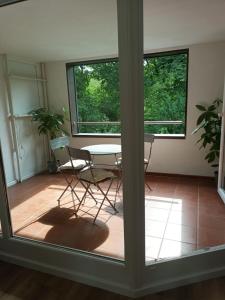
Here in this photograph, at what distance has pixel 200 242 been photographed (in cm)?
215

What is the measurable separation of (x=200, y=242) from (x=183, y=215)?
1.69 feet

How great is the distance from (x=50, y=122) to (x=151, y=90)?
1.85 m

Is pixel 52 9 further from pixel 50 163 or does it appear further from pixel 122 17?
pixel 50 163

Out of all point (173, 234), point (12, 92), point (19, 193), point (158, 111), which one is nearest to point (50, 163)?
point (19, 193)

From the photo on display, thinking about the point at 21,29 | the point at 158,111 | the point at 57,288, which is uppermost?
the point at 21,29

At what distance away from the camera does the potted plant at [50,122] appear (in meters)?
4.22

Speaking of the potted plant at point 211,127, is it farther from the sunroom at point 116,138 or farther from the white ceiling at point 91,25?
the white ceiling at point 91,25

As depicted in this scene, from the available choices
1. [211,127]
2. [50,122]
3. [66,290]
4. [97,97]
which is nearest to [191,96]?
[211,127]

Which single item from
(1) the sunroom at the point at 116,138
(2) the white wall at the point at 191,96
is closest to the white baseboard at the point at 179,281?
(1) the sunroom at the point at 116,138

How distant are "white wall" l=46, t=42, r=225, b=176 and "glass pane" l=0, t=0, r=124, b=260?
0.03 m

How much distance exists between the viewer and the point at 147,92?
3.87m

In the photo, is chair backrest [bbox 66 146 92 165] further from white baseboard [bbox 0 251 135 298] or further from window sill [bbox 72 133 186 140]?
window sill [bbox 72 133 186 140]

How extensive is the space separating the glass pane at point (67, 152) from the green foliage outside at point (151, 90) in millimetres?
20

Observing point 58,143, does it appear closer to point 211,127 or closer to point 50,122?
point 50,122
